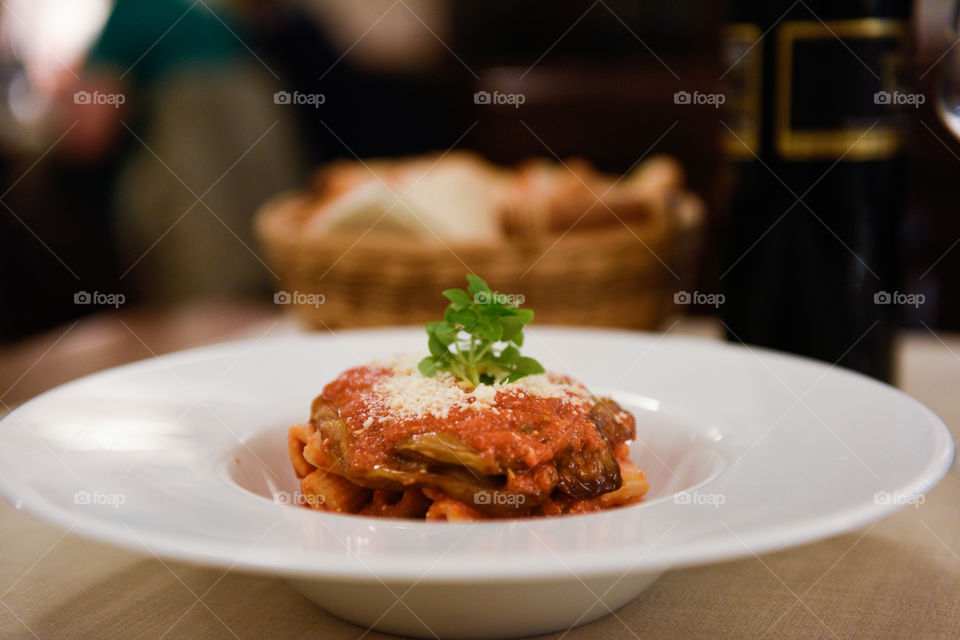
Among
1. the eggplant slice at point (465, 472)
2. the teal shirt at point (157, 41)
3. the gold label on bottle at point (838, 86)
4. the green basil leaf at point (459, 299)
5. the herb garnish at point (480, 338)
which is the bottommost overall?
the eggplant slice at point (465, 472)

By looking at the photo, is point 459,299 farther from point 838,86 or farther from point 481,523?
point 838,86

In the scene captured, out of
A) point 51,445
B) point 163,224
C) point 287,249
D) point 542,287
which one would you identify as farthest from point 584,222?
point 163,224

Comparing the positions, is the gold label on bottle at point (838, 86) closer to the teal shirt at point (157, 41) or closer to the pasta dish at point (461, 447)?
the pasta dish at point (461, 447)

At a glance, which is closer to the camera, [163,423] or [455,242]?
[163,423]

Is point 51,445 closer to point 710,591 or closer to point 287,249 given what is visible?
point 710,591

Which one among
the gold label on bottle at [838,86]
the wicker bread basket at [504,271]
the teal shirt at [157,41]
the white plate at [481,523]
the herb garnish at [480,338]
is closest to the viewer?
the white plate at [481,523]

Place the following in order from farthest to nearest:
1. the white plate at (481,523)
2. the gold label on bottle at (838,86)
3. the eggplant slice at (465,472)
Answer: the gold label on bottle at (838,86), the eggplant slice at (465,472), the white plate at (481,523)

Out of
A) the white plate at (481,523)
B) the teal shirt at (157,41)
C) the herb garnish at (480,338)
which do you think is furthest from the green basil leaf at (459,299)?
the teal shirt at (157,41)
